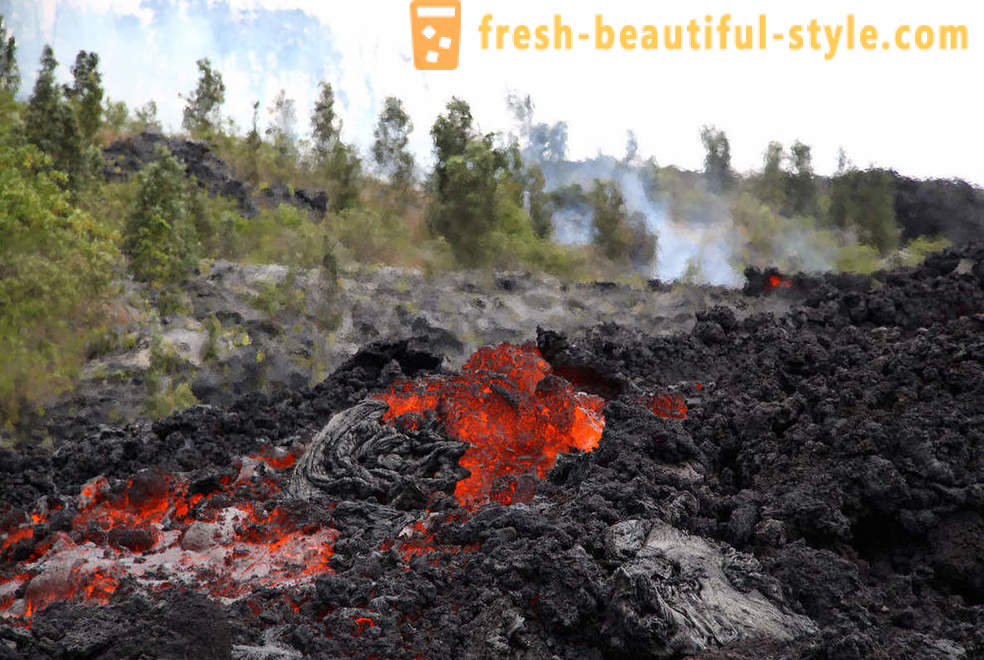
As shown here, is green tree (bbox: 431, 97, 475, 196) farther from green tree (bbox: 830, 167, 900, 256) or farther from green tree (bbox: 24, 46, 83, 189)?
green tree (bbox: 830, 167, 900, 256)

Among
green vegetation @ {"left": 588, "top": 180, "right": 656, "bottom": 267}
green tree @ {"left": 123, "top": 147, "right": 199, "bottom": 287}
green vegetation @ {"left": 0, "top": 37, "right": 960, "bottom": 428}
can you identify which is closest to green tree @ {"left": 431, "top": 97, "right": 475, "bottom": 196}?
green vegetation @ {"left": 0, "top": 37, "right": 960, "bottom": 428}

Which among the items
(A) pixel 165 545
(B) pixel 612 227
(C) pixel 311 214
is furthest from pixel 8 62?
(A) pixel 165 545

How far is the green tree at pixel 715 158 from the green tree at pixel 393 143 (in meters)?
13.9

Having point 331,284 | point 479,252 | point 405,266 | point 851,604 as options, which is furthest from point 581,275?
point 851,604

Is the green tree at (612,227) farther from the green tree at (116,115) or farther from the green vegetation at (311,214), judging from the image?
the green tree at (116,115)

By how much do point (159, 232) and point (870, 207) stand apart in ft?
83.4

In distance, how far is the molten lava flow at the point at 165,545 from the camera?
6.87m

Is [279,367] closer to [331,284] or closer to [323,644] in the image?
[331,284]

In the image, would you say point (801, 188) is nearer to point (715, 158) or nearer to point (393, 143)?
point (715, 158)

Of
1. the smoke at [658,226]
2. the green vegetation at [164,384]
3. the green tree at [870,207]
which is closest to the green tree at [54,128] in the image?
the green vegetation at [164,384]

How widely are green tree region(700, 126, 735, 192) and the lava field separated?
2934 centimetres

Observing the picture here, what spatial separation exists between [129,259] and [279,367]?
4.79 m

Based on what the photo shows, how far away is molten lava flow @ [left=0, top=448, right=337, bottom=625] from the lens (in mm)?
6871

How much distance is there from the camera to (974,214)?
3338 centimetres
